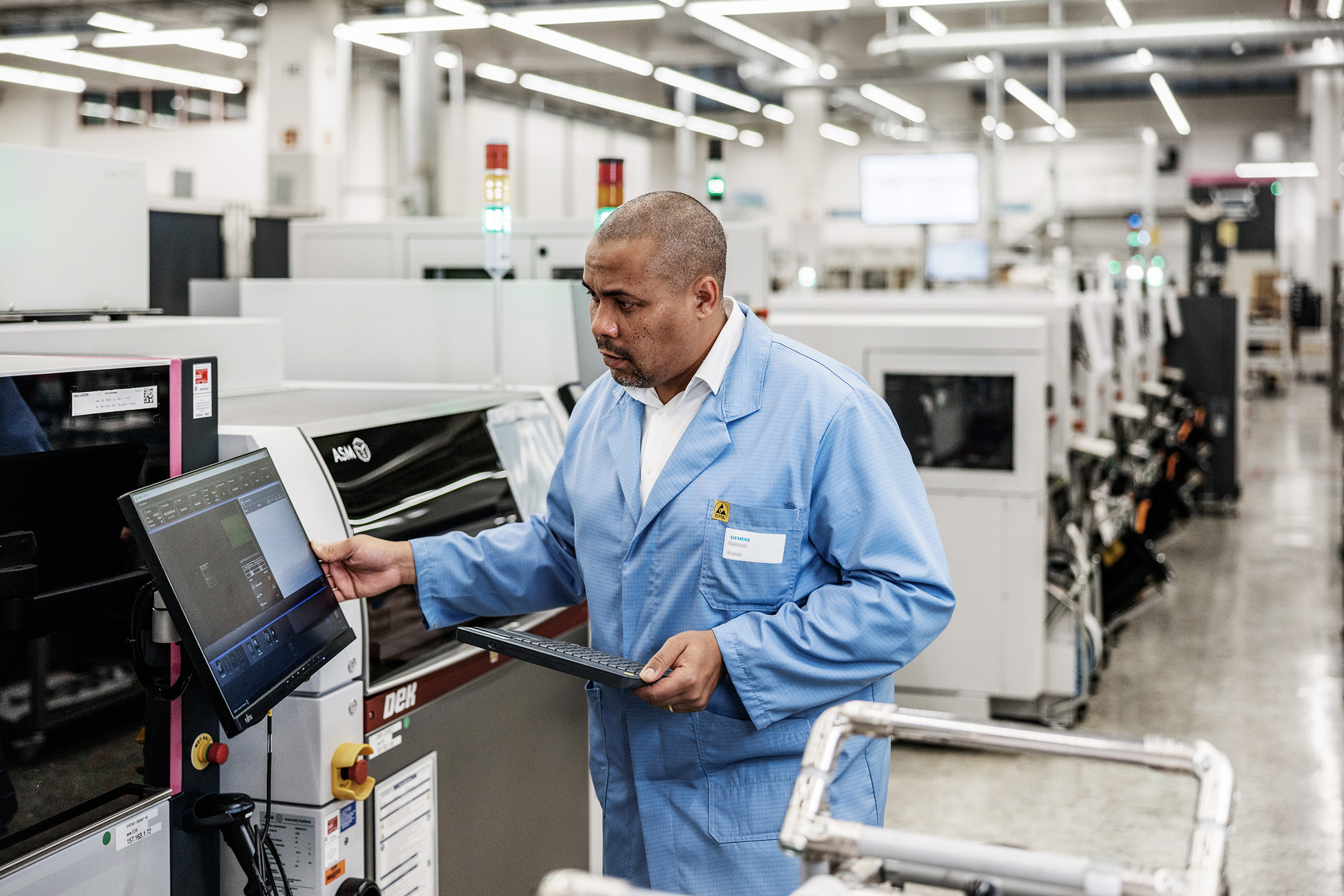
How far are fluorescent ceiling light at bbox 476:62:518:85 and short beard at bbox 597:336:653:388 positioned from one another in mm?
13007

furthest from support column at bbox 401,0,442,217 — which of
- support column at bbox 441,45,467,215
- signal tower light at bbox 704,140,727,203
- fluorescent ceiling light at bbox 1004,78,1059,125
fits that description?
fluorescent ceiling light at bbox 1004,78,1059,125

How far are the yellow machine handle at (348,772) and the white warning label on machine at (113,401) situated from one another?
587 mm

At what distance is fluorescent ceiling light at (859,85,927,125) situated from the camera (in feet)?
50.4

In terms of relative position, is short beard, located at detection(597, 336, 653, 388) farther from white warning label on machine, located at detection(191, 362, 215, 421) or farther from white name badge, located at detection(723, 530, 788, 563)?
white warning label on machine, located at detection(191, 362, 215, 421)

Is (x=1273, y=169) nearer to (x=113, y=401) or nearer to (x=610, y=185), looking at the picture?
(x=610, y=185)

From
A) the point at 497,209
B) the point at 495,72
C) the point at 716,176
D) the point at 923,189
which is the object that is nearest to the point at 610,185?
the point at 497,209

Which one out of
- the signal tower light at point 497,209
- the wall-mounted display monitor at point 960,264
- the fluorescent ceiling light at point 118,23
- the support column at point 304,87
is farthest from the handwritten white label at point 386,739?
the fluorescent ceiling light at point 118,23

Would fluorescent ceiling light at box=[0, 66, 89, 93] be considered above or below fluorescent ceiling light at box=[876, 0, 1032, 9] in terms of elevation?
above

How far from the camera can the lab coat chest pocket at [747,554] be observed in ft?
5.47

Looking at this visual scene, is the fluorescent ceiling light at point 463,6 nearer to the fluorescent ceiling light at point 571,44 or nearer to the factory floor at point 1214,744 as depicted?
the fluorescent ceiling light at point 571,44

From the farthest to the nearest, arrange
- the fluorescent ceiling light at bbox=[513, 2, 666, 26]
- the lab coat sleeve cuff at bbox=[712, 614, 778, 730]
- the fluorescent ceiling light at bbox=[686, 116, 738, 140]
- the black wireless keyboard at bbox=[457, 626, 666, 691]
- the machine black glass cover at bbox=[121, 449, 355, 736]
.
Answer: the fluorescent ceiling light at bbox=[686, 116, 738, 140]
the fluorescent ceiling light at bbox=[513, 2, 666, 26]
the lab coat sleeve cuff at bbox=[712, 614, 778, 730]
the black wireless keyboard at bbox=[457, 626, 666, 691]
the machine black glass cover at bbox=[121, 449, 355, 736]

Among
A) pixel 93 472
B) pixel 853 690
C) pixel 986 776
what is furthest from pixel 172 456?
pixel 986 776

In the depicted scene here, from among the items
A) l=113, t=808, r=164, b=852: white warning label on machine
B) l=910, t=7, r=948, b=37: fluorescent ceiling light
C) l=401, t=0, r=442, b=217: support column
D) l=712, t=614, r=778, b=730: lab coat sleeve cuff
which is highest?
l=910, t=7, r=948, b=37: fluorescent ceiling light

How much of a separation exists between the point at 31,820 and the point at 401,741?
64 centimetres
